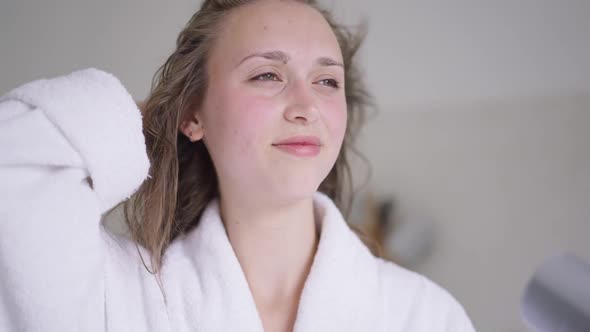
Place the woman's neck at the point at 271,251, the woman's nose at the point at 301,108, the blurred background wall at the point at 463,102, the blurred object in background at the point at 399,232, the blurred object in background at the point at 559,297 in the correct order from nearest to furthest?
the blurred object in background at the point at 559,297 < the woman's nose at the point at 301,108 < the woman's neck at the point at 271,251 < the blurred background wall at the point at 463,102 < the blurred object in background at the point at 399,232

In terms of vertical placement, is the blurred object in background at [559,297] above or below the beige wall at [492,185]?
above

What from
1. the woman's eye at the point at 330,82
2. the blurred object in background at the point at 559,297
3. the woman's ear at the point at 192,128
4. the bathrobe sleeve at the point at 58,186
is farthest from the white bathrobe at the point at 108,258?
the blurred object in background at the point at 559,297

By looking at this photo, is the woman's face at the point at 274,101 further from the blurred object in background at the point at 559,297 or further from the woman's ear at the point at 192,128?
the blurred object in background at the point at 559,297

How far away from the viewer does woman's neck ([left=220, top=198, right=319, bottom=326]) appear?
1.06 m

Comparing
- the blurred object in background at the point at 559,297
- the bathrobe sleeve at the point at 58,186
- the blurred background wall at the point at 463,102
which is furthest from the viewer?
the blurred background wall at the point at 463,102

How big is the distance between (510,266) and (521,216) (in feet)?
0.42

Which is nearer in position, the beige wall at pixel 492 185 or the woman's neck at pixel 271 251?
the woman's neck at pixel 271 251

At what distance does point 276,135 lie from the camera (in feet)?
3.11

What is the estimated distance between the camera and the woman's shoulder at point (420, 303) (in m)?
1.10

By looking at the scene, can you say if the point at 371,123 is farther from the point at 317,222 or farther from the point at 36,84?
the point at 36,84

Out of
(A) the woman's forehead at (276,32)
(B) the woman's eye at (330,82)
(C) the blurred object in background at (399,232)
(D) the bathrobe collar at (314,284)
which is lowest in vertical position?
(C) the blurred object in background at (399,232)

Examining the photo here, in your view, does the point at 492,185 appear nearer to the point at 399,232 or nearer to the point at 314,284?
the point at 399,232

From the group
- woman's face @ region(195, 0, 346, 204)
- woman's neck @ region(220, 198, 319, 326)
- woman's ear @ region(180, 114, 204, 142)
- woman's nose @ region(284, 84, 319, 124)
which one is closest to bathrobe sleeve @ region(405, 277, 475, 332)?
woman's neck @ region(220, 198, 319, 326)

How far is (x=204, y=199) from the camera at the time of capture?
1212mm
